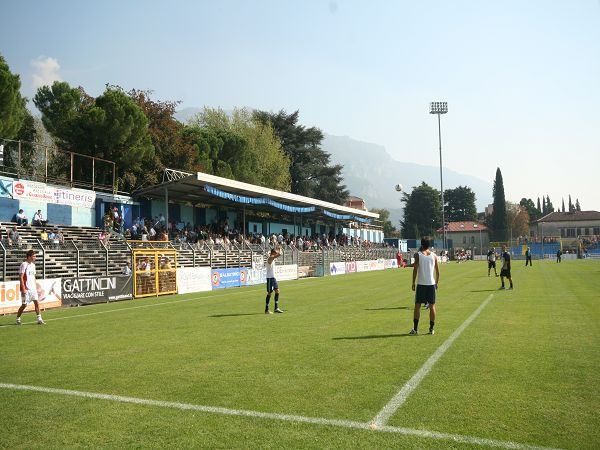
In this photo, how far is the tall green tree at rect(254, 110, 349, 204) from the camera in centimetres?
7294

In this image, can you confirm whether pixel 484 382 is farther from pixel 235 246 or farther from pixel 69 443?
pixel 235 246

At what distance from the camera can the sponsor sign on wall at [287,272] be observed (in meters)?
33.2

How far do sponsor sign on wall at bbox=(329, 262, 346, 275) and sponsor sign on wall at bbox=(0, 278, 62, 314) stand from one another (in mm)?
25677

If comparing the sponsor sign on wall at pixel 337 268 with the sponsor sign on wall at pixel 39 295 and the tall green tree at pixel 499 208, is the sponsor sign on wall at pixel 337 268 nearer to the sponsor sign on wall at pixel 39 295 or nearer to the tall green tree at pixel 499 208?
the sponsor sign on wall at pixel 39 295

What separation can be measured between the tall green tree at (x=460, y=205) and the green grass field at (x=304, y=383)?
118297mm

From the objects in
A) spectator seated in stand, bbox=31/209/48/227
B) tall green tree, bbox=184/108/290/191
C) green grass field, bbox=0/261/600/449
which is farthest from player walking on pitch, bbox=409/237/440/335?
tall green tree, bbox=184/108/290/191

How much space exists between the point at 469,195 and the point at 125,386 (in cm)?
12835

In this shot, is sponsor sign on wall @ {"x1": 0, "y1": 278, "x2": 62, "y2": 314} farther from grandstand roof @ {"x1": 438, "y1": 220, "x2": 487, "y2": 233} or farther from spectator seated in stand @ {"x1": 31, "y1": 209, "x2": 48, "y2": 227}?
grandstand roof @ {"x1": 438, "y1": 220, "x2": 487, "y2": 233}

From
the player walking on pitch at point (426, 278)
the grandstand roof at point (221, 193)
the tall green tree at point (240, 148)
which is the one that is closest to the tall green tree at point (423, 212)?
the tall green tree at point (240, 148)

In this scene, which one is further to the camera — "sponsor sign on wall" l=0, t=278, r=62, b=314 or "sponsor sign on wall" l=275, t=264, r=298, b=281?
"sponsor sign on wall" l=275, t=264, r=298, b=281

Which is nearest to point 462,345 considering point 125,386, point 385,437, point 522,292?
point 385,437

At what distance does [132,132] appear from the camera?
3750 cm

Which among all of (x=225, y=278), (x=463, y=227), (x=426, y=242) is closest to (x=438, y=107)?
(x=463, y=227)

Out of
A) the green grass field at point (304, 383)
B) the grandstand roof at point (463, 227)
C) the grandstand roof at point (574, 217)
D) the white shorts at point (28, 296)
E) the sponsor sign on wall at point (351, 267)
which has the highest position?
the grandstand roof at point (574, 217)
